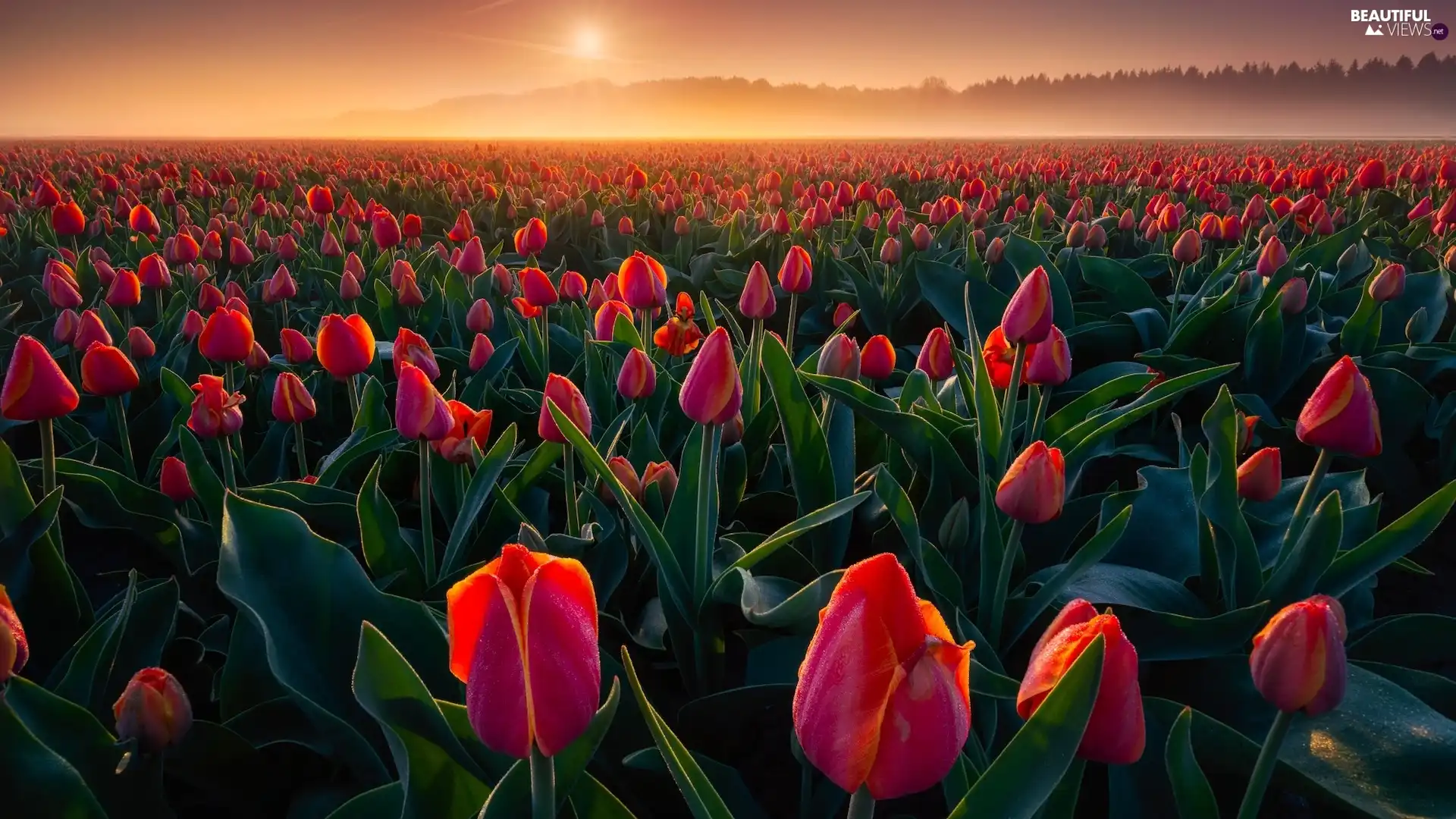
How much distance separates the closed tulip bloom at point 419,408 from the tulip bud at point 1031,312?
3.96ft

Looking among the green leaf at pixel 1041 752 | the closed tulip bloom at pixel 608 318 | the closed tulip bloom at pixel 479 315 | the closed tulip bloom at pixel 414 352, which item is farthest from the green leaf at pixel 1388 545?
the closed tulip bloom at pixel 479 315

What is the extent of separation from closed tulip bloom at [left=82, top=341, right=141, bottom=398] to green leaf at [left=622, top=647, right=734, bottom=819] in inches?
76.9

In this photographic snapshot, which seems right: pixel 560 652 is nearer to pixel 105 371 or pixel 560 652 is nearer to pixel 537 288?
pixel 105 371

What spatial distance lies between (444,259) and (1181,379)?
4290 mm

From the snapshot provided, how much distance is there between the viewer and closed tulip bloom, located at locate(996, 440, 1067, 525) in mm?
1487

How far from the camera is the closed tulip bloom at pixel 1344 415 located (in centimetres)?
155

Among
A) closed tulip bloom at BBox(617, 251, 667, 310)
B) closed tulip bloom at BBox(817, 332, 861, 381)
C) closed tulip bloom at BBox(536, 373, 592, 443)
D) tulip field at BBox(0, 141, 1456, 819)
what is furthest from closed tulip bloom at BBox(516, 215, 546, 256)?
closed tulip bloom at BBox(536, 373, 592, 443)

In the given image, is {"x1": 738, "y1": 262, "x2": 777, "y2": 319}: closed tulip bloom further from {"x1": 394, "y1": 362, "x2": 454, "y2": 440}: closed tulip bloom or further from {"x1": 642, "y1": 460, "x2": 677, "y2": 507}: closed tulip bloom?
{"x1": 394, "y1": 362, "x2": 454, "y2": 440}: closed tulip bloom

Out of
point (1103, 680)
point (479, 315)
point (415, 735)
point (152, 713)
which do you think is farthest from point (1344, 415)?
point (479, 315)

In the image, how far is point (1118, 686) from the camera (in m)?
0.85

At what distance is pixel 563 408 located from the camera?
6.22 ft

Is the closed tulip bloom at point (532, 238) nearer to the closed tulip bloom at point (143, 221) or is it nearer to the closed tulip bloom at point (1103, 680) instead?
the closed tulip bloom at point (143, 221)

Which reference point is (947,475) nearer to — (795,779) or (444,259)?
(795,779)

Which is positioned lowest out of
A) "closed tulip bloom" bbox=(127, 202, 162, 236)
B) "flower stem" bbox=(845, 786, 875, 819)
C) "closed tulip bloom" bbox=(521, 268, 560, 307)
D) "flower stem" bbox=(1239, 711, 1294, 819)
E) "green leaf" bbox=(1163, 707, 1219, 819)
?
"green leaf" bbox=(1163, 707, 1219, 819)
